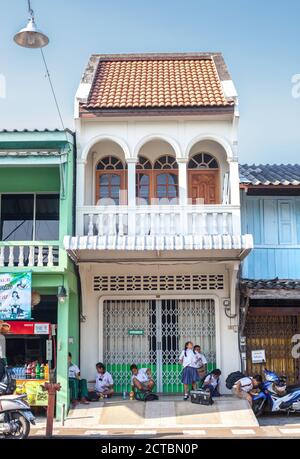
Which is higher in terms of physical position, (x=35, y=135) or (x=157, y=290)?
(x=35, y=135)

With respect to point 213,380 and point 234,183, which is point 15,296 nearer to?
point 213,380

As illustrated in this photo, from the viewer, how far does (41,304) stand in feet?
52.9

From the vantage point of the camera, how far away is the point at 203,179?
16078mm

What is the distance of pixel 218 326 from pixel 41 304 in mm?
4529

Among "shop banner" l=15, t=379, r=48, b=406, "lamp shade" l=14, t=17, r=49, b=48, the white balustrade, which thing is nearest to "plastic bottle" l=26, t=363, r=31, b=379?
"shop banner" l=15, t=379, r=48, b=406

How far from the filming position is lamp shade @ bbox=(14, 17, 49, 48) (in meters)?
10.8

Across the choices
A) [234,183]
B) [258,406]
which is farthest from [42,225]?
[258,406]

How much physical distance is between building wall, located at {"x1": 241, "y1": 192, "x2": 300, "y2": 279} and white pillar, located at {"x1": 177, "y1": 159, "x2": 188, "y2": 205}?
1987 mm

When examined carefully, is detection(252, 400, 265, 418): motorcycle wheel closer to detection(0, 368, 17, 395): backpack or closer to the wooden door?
the wooden door

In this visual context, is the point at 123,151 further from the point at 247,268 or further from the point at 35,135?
the point at 247,268

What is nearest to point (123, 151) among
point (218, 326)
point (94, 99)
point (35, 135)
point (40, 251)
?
point (94, 99)

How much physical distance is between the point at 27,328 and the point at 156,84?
23.1 ft

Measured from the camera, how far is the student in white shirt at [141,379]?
14.5m

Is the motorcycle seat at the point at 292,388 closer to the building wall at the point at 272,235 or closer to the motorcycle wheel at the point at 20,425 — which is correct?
the building wall at the point at 272,235
